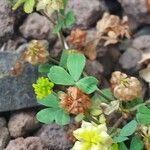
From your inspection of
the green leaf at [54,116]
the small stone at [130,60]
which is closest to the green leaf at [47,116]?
the green leaf at [54,116]

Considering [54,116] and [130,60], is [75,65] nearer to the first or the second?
[54,116]

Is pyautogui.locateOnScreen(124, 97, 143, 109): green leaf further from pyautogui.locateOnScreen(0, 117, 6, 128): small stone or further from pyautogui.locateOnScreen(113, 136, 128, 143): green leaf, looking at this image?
pyautogui.locateOnScreen(0, 117, 6, 128): small stone

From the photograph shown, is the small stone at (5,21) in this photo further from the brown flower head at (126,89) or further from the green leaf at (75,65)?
the brown flower head at (126,89)

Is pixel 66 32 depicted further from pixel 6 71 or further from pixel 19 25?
pixel 6 71

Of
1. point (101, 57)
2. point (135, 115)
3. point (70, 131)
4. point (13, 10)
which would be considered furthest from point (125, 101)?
point (13, 10)

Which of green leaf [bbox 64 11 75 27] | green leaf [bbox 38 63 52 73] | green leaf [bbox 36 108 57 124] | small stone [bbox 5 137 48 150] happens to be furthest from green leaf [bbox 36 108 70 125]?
green leaf [bbox 64 11 75 27]
